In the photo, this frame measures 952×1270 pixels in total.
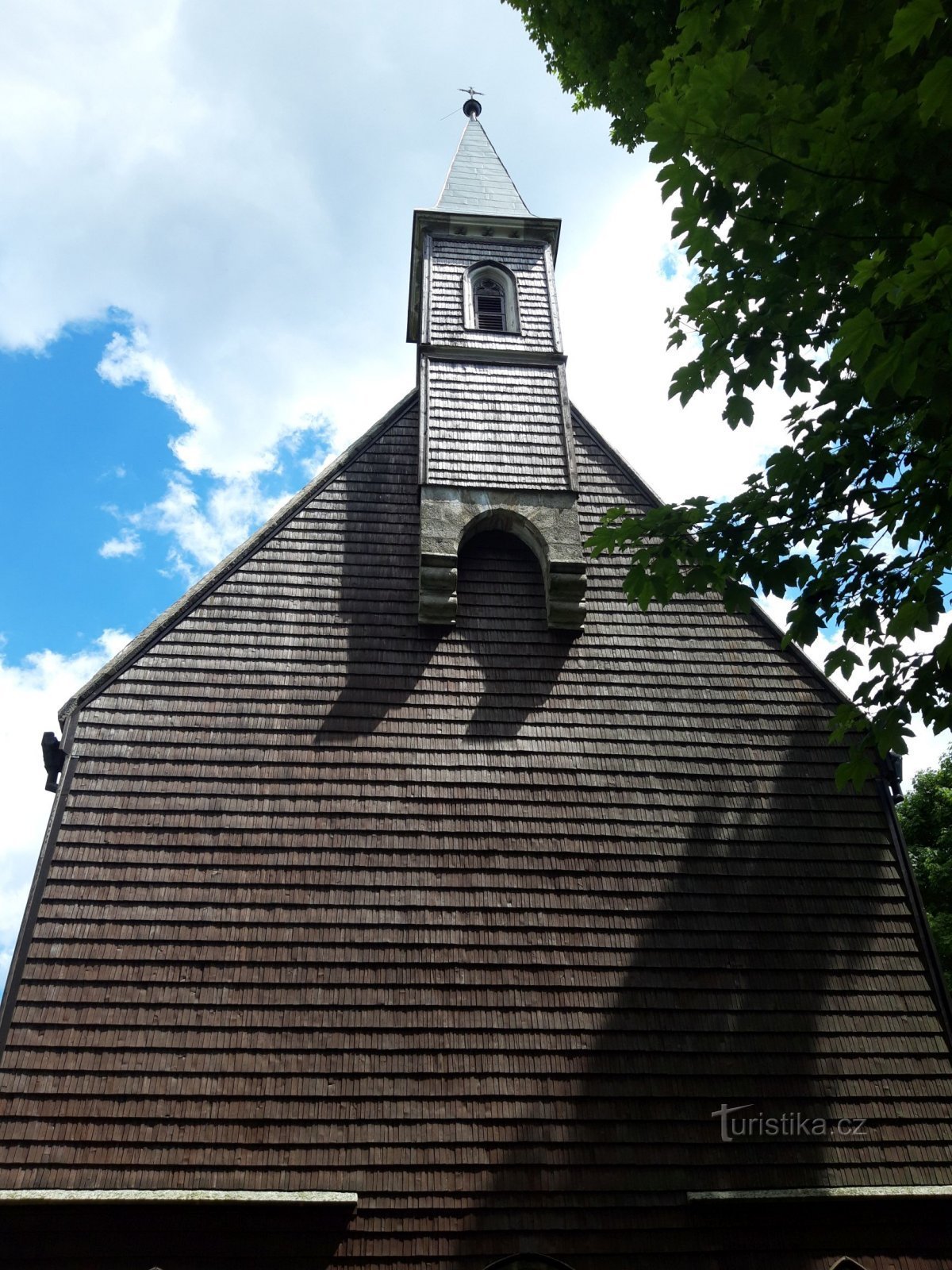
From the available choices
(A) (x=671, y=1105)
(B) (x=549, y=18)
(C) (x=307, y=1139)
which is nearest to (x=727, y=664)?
(A) (x=671, y=1105)

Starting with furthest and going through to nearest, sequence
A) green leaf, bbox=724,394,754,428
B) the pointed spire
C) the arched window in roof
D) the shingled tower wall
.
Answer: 1. the pointed spire
2. the arched window in roof
3. the shingled tower wall
4. green leaf, bbox=724,394,754,428

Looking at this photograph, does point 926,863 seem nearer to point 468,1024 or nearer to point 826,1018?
point 826,1018

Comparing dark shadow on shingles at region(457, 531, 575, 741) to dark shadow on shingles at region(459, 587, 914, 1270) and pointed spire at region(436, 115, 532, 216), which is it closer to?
dark shadow on shingles at region(459, 587, 914, 1270)

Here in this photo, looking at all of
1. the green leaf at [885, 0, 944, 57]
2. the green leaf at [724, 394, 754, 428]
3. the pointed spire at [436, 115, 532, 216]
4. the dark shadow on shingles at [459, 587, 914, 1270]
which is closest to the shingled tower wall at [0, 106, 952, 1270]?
the dark shadow on shingles at [459, 587, 914, 1270]

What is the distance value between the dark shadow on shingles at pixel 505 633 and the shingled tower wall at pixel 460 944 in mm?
32

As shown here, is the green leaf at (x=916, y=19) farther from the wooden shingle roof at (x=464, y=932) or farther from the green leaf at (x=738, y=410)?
the wooden shingle roof at (x=464, y=932)

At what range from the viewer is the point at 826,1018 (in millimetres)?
6773

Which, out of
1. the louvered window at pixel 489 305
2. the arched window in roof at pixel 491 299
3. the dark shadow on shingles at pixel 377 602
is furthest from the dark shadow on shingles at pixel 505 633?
the louvered window at pixel 489 305

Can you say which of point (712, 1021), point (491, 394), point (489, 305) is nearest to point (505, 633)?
point (491, 394)

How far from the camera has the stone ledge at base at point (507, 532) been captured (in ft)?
28.7

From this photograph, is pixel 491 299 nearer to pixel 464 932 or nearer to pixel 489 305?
pixel 489 305

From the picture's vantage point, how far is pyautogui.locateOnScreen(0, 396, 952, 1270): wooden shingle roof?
6.02 meters

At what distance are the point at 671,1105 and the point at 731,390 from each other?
4.69 metres

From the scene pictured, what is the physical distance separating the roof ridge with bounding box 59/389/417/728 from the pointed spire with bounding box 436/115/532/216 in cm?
367
